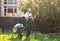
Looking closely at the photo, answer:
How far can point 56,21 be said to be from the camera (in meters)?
18.4

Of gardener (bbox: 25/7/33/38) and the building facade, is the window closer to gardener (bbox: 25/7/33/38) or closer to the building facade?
the building facade

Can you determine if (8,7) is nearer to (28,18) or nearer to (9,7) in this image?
(9,7)

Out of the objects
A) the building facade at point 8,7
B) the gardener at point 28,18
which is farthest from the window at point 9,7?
the gardener at point 28,18

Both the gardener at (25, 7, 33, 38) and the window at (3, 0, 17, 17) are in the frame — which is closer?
the gardener at (25, 7, 33, 38)

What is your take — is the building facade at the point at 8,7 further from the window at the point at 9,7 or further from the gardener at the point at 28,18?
the gardener at the point at 28,18

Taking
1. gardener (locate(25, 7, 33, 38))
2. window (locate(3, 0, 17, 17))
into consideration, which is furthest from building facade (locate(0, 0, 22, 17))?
gardener (locate(25, 7, 33, 38))

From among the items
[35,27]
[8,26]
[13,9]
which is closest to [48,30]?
[35,27]

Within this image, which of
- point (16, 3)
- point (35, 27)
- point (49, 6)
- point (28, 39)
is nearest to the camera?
point (28, 39)

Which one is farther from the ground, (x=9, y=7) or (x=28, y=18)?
(x=28, y=18)

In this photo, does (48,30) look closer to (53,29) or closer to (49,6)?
(53,29)

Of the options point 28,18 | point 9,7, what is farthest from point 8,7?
point 28,18

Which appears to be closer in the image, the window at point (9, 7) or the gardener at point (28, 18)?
the gardener at point (28, 18)

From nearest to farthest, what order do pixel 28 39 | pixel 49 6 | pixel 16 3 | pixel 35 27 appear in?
pixel 28 39
pixel 49 6
pixel 35 27
pixel 16 3

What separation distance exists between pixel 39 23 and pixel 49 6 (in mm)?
1612
